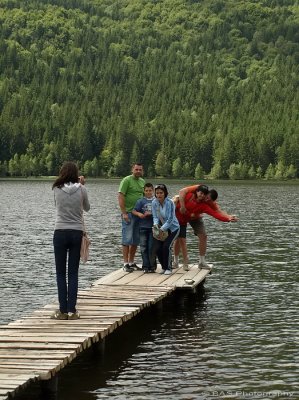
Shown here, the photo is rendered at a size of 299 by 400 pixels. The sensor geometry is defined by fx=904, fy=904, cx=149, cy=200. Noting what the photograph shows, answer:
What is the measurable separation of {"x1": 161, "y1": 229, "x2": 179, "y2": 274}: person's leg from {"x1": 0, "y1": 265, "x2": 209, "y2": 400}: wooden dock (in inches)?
20.3

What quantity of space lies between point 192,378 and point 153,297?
4.87 meters

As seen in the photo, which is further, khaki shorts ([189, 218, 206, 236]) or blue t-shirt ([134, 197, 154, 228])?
khaki shorts ([189, 218, 206, 236])

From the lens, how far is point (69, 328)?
57.1 ft

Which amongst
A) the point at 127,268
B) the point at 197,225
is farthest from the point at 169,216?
the point at 127,268

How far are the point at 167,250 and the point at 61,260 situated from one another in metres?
7.29

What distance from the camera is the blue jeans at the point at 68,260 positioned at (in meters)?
18.1

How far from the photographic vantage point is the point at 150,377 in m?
16.9

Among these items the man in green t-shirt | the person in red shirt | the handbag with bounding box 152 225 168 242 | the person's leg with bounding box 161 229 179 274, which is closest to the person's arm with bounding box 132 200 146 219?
the man in green t-shirt

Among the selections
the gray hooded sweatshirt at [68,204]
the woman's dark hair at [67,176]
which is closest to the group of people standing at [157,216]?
the gray hooded sweatshirt at [68,204]

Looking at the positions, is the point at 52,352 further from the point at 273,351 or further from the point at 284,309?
the point at 284,309

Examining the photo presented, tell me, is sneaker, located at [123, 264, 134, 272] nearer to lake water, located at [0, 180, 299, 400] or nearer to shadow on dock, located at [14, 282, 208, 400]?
shadow on dock, located at [14, 282, 208, 400]

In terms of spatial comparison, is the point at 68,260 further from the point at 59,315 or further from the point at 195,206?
the point at 195,206

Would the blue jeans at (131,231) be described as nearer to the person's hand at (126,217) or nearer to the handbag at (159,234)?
the person's hand at (126,217)

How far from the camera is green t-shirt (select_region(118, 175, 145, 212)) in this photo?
989 inches
